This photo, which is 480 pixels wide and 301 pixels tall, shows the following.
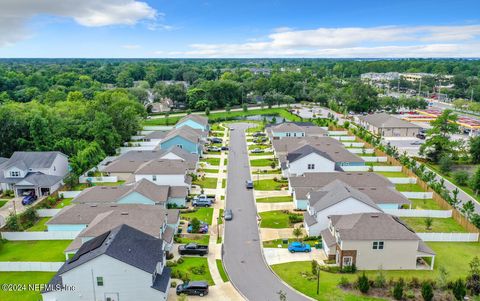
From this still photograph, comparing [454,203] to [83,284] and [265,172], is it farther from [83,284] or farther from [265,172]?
[83,284]

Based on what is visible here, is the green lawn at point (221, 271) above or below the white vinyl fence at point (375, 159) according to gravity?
below

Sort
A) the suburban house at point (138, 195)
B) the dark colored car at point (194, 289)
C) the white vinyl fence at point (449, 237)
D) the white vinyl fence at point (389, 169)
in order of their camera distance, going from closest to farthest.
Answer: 1. the dark colored car at point (194, 289)
2. the white vinyl fence at point (449, 237)
3. the suburban house at point (138, 195)
4. the white vinyl fence at point (389, 169)

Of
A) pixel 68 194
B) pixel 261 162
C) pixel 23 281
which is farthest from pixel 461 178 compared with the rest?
pixel 23 281

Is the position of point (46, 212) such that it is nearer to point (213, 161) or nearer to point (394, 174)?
point (213, 161)

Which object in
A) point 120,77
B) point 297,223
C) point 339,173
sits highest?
point 120,77

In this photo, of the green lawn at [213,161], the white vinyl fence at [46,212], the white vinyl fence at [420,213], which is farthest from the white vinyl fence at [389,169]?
the white vinyl fence at [46,212]

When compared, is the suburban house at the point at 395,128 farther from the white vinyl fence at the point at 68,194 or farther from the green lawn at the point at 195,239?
the white vinyl fence at the point at 68,194

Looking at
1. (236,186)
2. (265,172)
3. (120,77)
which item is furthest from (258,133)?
(120,77)
